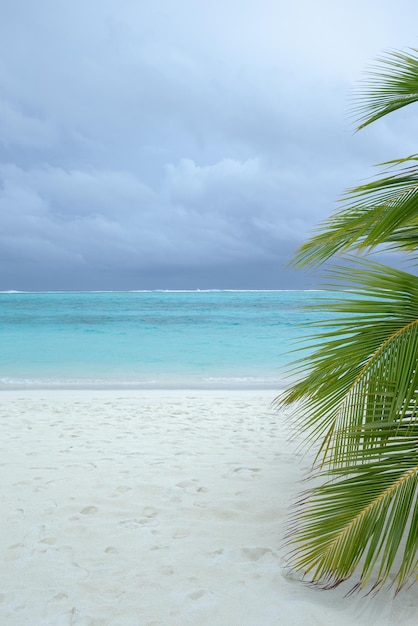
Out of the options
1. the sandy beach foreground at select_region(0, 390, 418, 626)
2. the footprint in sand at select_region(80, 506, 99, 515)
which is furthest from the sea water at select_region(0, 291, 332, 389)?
the footprint in sand at select_region(80, 506, 99, 515)

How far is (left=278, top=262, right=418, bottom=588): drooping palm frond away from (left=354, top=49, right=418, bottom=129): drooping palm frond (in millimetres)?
1123

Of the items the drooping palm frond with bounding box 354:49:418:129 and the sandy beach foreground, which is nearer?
the sandy beach foreground

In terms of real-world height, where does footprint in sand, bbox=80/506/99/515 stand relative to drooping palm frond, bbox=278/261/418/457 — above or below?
below

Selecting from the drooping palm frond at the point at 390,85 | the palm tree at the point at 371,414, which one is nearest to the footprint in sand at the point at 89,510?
the palm tree at the point at 371,414

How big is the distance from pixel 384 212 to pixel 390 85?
77 centimetres

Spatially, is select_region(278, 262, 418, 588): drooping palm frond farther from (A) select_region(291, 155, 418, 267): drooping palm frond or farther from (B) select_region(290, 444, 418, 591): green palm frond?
(A) select_region(291, 155, 418, 267): drooping palm frond

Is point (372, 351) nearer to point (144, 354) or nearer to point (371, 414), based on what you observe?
point (371, 414)

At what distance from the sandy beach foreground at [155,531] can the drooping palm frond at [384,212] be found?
1.62 metres

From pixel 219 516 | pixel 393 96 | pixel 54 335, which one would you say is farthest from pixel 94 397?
pixel 54 335

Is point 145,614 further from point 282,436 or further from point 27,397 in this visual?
point 27,397

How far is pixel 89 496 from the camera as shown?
354 centimetres

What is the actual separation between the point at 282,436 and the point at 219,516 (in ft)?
7.88

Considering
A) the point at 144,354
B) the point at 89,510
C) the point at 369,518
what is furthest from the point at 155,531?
the point at 144,354

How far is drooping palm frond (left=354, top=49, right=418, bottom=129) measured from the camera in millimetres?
2789
